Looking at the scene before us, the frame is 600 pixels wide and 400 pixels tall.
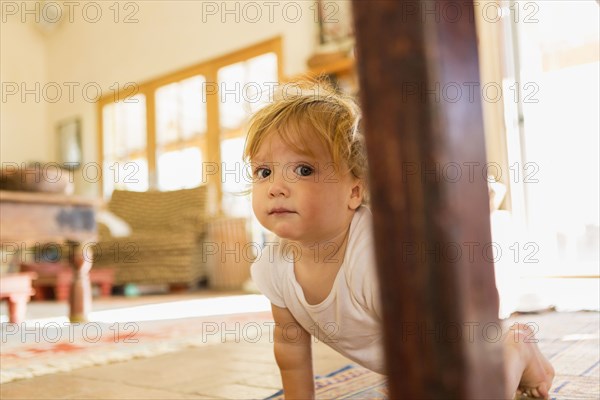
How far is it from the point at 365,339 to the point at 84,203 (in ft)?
6.37

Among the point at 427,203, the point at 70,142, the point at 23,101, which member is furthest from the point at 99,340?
the point at 23,101

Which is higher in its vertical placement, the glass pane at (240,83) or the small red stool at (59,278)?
the glass pane at (240,83)

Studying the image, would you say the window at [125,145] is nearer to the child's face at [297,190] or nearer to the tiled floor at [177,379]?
the tiled floor at [177,379]

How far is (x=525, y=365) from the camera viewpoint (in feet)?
2.85

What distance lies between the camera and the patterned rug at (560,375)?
1031 mm

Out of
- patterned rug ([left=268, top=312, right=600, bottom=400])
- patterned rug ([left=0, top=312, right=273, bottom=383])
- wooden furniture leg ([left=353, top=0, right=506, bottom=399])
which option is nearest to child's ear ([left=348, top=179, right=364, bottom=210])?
patterned rug ([left=268, top=312, right=600, bottom=400])

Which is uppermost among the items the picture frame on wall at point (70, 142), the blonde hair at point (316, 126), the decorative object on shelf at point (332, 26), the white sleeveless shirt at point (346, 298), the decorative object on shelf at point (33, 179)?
the decorative object on shelf at point (332, 26)

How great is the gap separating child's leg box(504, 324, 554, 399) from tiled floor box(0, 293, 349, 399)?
0.48 meters

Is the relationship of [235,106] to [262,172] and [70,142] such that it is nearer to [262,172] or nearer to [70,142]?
[70,142]

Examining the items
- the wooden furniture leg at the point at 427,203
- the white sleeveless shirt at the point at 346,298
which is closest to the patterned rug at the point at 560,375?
the white sleeveless shirt at the point at 346,298

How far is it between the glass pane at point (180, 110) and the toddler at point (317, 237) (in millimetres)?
4815

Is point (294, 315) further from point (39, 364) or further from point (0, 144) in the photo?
point (0, 144)

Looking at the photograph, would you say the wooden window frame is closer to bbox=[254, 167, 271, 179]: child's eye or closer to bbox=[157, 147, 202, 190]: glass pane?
bbox=[157, 147, 202, 190]: glass pane

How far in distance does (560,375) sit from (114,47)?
6136mm
